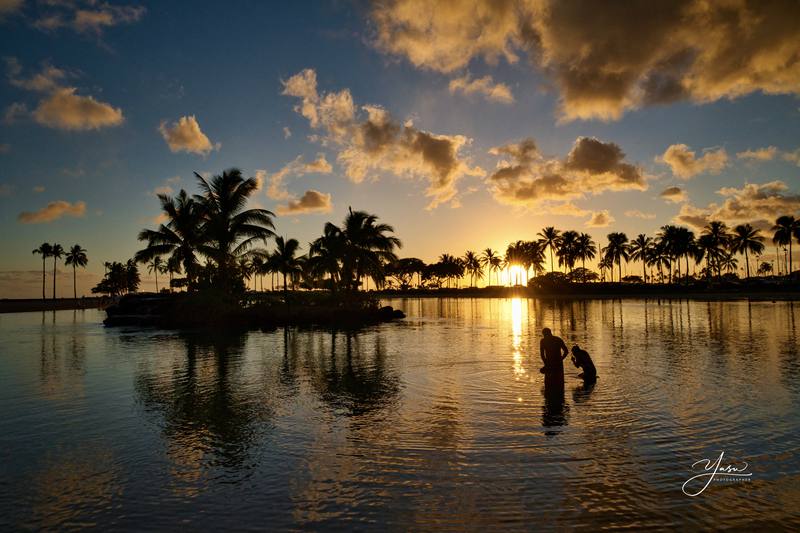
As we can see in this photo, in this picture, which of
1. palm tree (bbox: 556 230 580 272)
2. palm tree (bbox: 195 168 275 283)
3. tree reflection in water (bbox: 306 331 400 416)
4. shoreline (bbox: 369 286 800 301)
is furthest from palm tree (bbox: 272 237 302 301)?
palm tree (bbox: 556 230 580 272)

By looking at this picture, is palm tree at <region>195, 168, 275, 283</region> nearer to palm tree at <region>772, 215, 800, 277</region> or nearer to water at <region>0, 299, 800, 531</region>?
water at <region>0, 299, 800, 531</region>

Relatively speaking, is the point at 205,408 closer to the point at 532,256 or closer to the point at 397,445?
the point at 397,445

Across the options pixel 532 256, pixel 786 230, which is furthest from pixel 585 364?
pixel 532 256

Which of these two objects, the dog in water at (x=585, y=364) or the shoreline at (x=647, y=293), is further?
the shoreline at (x=647, y=293)

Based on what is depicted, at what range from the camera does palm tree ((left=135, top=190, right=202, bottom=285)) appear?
3806 centimetres

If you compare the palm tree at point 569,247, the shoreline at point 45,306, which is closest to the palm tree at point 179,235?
the shoreline at point 45,306

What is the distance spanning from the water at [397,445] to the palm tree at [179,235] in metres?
22.7

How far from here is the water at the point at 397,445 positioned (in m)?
5.71

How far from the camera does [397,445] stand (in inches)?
318

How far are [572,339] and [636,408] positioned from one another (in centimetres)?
1461

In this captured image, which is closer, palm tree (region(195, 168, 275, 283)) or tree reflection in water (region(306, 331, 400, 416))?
tree reflection in water (region(306, 331, 400, 416))

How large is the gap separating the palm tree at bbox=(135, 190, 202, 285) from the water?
74.5 feet

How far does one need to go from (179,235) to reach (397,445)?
3660cm

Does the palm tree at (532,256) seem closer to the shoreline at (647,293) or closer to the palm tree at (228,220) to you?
the shoreline at (647,293)
